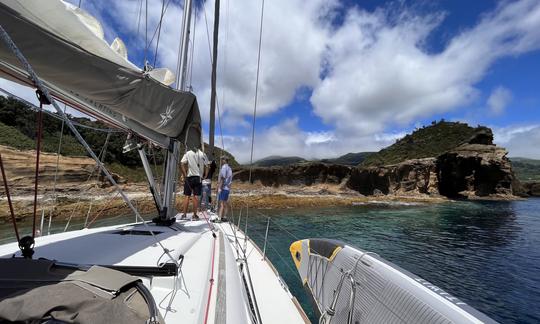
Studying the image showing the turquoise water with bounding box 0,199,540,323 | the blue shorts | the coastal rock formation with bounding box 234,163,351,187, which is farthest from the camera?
the coastal rock formation with bounding box 234,163,351,187

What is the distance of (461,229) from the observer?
1498 centimetres

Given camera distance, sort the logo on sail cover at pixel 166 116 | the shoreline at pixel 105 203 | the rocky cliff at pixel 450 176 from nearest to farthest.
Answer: the logo on sail cover at pixel 166 116
the shoreline at pixel 105 203
the rocky cliff at pixel 450 176

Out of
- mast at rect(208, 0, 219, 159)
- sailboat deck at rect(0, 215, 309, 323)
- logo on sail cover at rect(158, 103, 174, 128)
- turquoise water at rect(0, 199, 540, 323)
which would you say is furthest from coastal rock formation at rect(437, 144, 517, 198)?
logo on sail cover at rect(158, 103, 174, 128)

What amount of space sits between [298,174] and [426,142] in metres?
66.8

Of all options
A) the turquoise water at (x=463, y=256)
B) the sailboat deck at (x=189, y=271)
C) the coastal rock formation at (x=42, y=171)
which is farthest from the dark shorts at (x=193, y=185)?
the coastal rock formation at (x=42, y=171)

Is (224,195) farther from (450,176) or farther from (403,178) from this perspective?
(450,176)

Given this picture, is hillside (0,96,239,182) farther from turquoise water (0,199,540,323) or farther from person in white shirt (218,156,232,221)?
person in white shirt (218,156,232,221)

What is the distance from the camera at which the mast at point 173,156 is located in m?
4.97

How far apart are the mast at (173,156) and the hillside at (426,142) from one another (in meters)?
76.2

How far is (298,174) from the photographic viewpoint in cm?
3844

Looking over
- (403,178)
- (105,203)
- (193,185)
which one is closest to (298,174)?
(403,178)

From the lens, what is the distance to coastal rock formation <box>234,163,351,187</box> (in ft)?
123

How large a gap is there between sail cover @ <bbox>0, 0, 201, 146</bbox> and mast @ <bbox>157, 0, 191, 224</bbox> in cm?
119

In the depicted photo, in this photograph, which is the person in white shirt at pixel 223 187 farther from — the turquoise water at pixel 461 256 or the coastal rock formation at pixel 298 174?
the coastal rock formation at pixel 298 174
